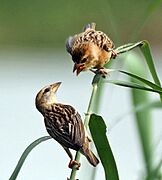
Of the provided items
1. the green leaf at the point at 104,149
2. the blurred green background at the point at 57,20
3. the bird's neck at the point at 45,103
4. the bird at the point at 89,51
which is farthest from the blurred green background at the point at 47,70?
the green leaf at the point at 104,149

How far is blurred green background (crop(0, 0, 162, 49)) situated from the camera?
6.63 meters

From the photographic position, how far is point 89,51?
6.27ft

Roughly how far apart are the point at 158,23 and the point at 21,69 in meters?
1.07

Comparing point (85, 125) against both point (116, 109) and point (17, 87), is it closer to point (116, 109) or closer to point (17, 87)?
point (116, 109)

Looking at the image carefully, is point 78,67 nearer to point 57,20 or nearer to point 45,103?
point 45,103

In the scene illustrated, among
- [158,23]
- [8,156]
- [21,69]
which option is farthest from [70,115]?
[158,23]

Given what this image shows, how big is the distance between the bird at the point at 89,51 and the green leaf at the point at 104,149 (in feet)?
1.40

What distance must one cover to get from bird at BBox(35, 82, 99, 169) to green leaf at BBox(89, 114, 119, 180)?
4 cm

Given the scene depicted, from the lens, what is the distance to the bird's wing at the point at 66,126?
1.47 meters

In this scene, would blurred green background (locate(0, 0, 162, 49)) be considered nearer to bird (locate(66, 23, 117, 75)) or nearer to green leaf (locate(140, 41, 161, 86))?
bird (locate(66, 23, 117, 75))

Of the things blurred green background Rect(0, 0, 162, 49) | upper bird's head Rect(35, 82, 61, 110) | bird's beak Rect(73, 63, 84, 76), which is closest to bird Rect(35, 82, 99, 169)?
upper bird's head Rect(35, 82, 61, 110)

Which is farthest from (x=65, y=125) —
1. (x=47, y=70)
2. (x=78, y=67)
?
(x=47, y=70)

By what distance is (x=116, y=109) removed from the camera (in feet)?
15.8

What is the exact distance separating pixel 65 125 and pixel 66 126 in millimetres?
20
